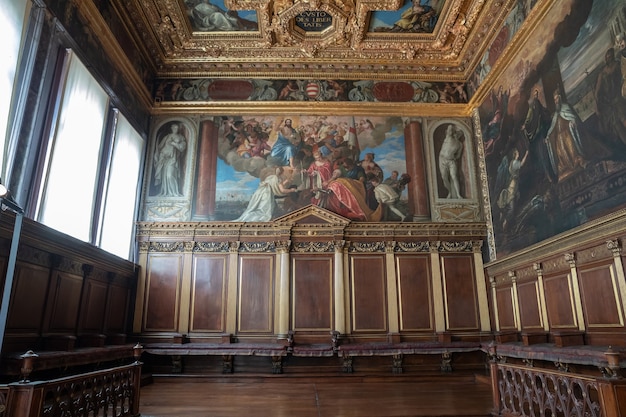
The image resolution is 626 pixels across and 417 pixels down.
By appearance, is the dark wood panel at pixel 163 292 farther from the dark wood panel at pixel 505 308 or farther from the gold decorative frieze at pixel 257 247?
the dark wood panel at pixel 505 308

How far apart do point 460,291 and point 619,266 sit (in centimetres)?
485

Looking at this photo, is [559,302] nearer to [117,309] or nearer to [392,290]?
[392,290]

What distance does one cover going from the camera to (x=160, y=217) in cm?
1130

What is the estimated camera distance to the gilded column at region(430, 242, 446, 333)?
10.7 metres

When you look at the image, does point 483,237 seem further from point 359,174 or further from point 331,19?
point 331,19

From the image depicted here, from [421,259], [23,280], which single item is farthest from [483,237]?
[23,280]

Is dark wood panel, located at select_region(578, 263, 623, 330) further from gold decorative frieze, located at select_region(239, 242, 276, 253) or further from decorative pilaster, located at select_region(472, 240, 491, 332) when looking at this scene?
gold decorative frieze, located at select_region(239, 242, 276, 253)

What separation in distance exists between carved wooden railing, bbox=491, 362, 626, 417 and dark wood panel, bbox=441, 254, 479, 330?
4664 mm

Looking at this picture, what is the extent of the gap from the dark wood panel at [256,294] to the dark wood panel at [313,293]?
2.07 ft

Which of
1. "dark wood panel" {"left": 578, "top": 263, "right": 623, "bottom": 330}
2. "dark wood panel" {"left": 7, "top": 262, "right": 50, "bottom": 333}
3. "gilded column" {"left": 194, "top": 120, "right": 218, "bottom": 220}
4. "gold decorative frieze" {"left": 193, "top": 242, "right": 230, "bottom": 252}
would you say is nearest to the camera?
"dark wood panel" {"left": 7, "top": 262, "right": 50, "bottom": 333}

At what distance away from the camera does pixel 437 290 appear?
1093 centimetres

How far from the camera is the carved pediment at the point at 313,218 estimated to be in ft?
36.6

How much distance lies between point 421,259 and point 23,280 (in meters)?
8.61

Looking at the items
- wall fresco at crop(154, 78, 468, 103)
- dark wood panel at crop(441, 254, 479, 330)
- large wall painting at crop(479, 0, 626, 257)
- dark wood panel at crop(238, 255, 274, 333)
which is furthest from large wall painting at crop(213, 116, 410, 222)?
large wall painting at crop(479, 0, 626, 257)
